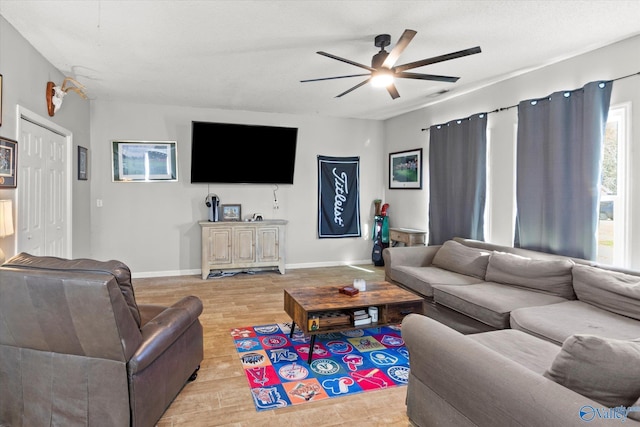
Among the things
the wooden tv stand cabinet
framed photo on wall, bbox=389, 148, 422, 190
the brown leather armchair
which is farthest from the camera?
framed photo on wall, bbox=389, 148, 422, 190

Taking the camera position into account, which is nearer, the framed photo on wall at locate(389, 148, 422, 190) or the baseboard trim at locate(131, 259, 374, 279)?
the baseboard trim at locate(131, 259, 374, 279)

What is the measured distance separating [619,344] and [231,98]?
516cm

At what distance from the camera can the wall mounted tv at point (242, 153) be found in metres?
5.84

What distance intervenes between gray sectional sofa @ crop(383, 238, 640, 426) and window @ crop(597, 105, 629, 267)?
44cm

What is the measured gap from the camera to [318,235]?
6.74 m

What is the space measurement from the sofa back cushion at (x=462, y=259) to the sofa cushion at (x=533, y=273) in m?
0.14

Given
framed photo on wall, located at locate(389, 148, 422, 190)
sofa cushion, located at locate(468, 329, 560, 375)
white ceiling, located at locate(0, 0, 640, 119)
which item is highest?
white ceiling, located at locate(0, 0, 640, 119)

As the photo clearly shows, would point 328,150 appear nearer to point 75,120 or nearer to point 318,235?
point 318,235

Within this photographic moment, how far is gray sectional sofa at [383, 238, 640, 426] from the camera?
4.19ft

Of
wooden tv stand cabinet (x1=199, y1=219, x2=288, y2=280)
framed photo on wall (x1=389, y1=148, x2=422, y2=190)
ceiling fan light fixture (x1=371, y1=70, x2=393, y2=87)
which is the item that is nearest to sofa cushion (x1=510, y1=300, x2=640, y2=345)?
ceiling fan light fixture (x1=371, y1=70, x2=393, y2=87)

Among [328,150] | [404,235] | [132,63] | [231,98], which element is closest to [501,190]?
[404,235]

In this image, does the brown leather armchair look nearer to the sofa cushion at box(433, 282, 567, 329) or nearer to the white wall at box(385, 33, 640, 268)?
the sofa cushion at box(433, 282, 567, 329)

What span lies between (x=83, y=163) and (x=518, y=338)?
5.46 m

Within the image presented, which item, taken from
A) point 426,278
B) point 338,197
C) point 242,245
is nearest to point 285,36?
point 426,278
